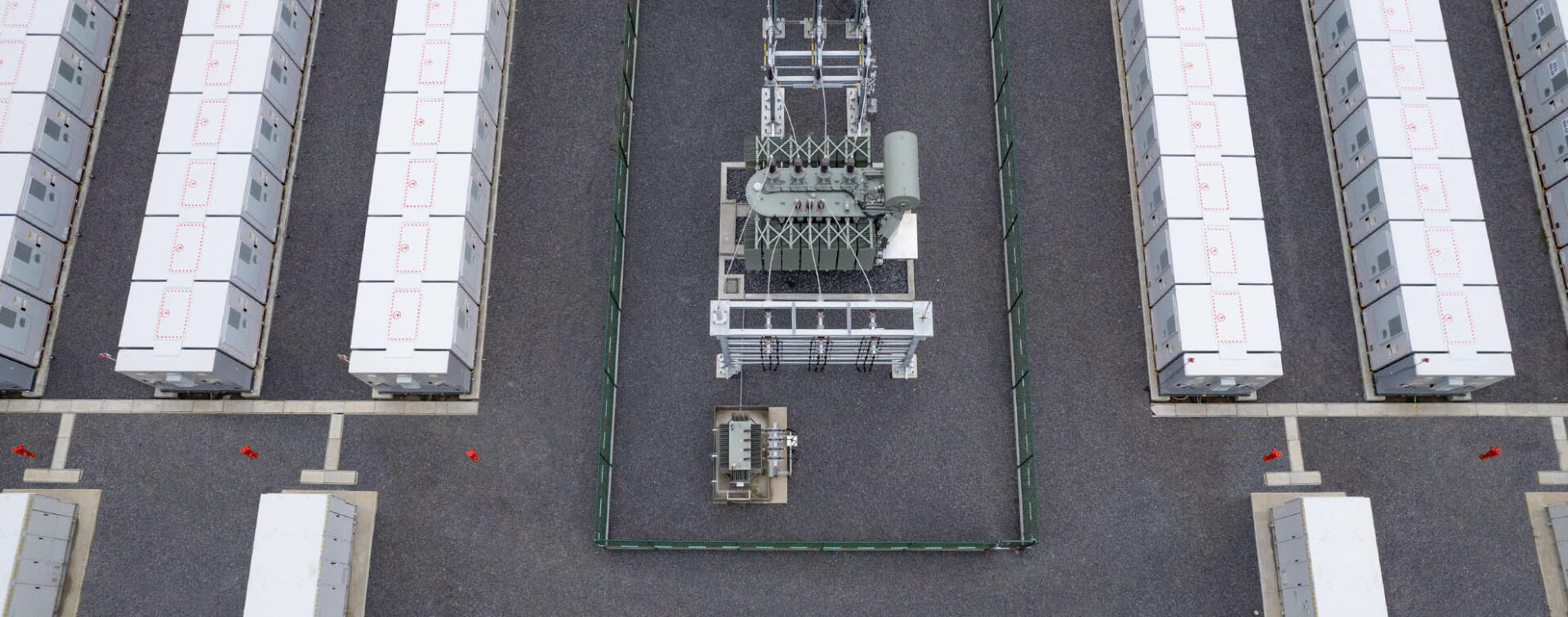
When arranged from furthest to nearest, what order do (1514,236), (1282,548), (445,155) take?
(1514,236) < (445,155) < (1282,548)

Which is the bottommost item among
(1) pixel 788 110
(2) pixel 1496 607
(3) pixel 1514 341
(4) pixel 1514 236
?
(2) pixel 1496 607

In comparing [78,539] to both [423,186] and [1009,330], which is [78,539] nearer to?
[423,186]

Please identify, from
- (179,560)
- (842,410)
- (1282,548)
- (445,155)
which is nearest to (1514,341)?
(1282,548)

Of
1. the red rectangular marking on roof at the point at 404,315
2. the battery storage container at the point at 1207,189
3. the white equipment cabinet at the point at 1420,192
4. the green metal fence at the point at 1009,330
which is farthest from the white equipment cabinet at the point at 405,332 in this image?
the white equipment cabinet at the point at 1420,192

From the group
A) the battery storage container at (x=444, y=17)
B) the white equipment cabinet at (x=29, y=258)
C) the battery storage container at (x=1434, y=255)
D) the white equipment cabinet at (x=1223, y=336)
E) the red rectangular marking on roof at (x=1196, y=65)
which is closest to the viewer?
the white equipment cabinet at (x=1223, y=336)

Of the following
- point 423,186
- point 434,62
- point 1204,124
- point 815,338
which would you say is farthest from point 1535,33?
point 423,186

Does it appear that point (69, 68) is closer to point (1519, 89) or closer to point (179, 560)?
point (179, 560)

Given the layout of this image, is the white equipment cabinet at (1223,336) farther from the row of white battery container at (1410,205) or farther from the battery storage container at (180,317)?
the battery storage container at (180,317)
